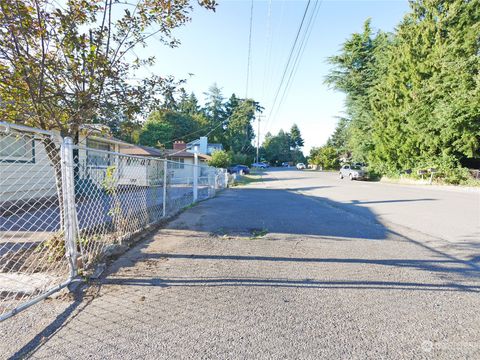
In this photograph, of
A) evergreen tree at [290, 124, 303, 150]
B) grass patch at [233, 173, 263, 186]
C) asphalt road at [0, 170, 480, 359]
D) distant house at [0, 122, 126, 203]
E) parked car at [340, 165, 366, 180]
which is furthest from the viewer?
evergreen tree at [290, 124, 303, 150]

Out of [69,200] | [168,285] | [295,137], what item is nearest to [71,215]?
[69,200]

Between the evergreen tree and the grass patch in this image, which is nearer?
the grass patch

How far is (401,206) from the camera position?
9.16 m

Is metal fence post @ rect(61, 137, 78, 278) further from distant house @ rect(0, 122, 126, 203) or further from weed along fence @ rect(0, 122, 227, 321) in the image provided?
distant house @ rect(0, 122, 126, 203)

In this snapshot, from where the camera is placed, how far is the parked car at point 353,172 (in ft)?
85.2

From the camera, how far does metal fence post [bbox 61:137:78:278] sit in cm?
274

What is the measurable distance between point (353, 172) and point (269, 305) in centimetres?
2659

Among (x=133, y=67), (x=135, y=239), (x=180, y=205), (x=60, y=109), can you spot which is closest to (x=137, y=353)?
(x=135, y=239)

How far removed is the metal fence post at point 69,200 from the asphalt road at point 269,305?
410 millimetres

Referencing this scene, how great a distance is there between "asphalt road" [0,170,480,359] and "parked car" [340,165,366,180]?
2274 centimetres

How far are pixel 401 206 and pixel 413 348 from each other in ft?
27.9

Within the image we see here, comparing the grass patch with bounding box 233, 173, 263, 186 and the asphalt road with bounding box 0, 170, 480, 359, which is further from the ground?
the grass patch with bounding box 233, 173, 263, 186

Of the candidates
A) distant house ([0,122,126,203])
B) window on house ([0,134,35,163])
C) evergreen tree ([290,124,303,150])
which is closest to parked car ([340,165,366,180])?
distant house ([0,122,126,203])

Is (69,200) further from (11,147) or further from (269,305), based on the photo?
(11,147)
